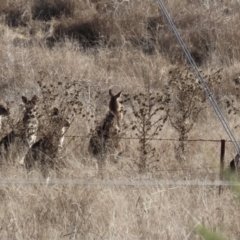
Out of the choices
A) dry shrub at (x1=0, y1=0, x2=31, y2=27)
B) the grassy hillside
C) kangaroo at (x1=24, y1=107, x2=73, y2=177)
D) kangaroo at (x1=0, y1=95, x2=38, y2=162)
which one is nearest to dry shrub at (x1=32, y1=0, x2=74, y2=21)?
the grassy hillside

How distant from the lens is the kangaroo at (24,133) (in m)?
8.48

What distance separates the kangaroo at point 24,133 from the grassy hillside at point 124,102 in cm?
16

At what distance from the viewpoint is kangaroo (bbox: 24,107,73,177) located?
320 inches

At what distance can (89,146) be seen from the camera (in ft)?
28.7

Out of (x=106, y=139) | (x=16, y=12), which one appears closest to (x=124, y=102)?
(x=106, y=139)

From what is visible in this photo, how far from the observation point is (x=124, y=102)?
10.8 metres

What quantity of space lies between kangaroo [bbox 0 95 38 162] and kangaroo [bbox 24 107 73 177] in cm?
22

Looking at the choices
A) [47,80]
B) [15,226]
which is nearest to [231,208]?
[15,226]

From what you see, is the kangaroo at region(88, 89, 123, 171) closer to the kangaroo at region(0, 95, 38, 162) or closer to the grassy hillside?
the grassy hillside

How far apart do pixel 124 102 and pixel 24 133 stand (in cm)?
260

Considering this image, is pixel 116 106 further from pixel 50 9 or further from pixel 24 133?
pixel 50 9

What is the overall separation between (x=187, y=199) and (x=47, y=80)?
6362 mm

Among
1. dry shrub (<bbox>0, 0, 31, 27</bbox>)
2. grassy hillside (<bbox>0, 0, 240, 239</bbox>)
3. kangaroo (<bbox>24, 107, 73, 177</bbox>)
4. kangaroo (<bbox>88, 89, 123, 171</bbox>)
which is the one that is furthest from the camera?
dry shrub (<bbox>0, 0, 31, 27</bbox>)

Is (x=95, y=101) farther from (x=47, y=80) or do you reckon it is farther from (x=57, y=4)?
(x=57, y=4)
